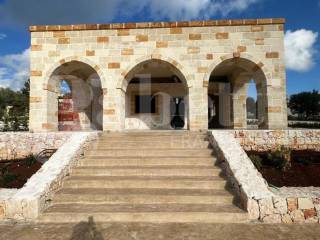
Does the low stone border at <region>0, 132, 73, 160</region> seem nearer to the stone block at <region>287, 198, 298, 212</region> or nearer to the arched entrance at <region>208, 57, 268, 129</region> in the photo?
the stone block at <region>287, 198, 298, 212</region>

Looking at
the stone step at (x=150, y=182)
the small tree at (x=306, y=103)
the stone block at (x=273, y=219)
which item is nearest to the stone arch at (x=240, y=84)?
the stone step at (x=150, y=182)

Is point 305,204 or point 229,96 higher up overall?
point 229,96

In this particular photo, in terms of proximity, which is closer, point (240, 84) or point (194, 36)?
point (194, 36)

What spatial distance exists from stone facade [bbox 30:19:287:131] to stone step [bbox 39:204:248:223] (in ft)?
18.6

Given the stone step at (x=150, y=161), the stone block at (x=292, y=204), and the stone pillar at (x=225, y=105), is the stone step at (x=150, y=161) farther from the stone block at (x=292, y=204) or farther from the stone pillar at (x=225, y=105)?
the stone pillar at (x=225, y=105)

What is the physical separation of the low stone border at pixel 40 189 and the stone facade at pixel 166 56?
13.0 ft

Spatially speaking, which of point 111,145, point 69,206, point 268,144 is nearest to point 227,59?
point 268,144

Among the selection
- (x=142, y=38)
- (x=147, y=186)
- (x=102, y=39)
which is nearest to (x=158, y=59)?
(x=142, y=38)

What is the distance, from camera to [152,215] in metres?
4.82

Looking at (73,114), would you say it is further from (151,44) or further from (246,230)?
(246,230)

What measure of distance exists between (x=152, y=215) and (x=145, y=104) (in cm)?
1138

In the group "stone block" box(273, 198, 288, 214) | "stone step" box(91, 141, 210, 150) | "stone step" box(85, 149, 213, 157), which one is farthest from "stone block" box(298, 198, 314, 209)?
"stone step" box(91, 141, 210, 150)

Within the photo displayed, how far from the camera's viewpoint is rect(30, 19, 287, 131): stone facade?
10281 millimetres

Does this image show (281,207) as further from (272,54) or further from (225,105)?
(225,105)
